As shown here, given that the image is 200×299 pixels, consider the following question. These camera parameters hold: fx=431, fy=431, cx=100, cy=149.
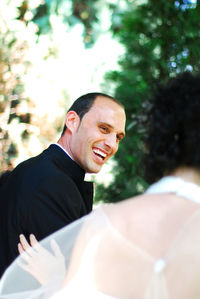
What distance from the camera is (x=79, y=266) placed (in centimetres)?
155

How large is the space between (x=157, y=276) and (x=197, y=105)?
0.60 metres

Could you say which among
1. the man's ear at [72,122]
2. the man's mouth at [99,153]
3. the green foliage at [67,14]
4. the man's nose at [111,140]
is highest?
the green foliage at [67,14]

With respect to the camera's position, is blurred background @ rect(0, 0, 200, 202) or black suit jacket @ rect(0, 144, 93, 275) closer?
black suit jacket @ rect(0, 144, 93, 275)

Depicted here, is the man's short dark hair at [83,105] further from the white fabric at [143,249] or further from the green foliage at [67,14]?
the green foliage at [67,14]

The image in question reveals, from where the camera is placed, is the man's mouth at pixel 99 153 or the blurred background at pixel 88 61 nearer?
the man's mouth at pixel 99 153

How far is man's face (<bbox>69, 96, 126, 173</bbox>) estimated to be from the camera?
9.45 feet

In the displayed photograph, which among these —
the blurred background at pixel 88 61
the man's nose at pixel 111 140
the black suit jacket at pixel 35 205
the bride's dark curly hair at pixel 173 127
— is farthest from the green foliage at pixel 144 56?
the bride's dark curly hair at pixel 173 127

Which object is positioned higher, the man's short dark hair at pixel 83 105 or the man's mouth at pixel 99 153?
the man's short dark hair at pixel 83 105

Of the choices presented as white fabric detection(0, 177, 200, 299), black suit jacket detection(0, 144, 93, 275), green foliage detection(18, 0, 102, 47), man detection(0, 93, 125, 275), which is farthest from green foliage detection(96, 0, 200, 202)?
white fabric detection(0, 177, 200, 299)

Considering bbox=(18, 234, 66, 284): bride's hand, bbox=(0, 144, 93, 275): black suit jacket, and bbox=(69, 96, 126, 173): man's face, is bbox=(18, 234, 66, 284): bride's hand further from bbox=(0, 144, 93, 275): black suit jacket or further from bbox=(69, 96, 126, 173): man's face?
bbox=(69, 96, 126, 173): man's face

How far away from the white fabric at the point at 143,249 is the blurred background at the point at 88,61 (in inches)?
14.1

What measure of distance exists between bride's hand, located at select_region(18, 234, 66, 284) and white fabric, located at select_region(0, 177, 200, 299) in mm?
155

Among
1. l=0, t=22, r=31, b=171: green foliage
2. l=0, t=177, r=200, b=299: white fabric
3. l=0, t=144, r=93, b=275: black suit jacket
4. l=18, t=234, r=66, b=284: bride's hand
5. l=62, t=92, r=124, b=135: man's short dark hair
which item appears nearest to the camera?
l=0, t=177, r=200, b=299: white fabric

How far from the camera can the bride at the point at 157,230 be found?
1393 millimetres
